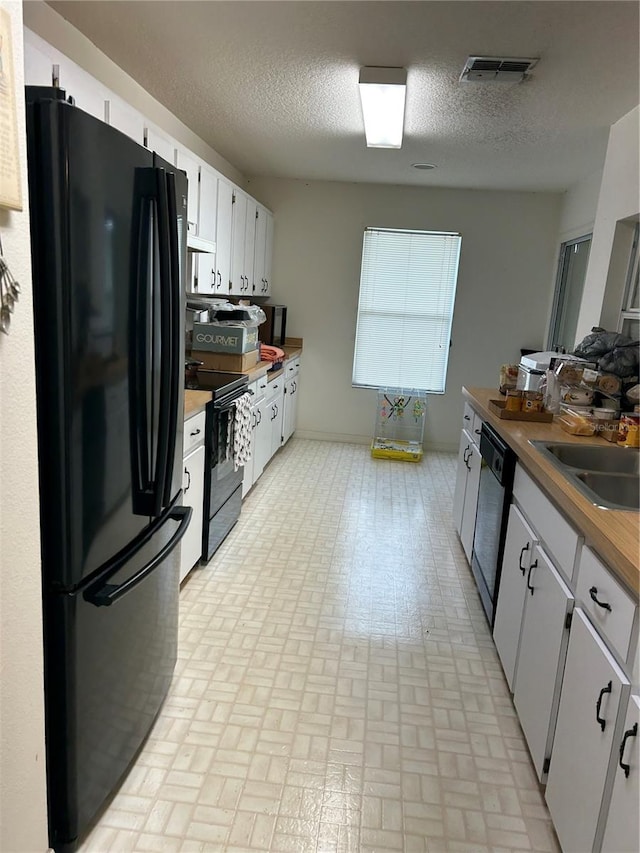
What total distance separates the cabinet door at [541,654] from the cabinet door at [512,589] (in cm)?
7

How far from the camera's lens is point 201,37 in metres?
2.51

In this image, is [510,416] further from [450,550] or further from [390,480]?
[390,480]

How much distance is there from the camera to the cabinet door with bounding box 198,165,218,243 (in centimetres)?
346

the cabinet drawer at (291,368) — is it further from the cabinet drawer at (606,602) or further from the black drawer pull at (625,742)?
the black drawer pull at (625,742)

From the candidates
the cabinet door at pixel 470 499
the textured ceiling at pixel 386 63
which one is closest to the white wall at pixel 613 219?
the textured ceiling at pixel 386 63

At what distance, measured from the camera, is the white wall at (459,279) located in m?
5.39

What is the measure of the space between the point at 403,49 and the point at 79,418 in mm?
2204

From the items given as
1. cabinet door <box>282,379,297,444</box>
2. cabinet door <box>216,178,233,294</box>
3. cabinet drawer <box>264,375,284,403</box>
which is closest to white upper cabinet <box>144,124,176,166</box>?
cabinet door <box>216,178,233,294</box>

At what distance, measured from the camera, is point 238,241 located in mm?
4375

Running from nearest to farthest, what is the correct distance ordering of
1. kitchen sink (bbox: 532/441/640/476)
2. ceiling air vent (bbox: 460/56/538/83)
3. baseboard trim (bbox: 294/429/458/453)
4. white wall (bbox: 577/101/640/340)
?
kitchen sink (bbox: 532/441/640/476)
ceiling air vent (bbox: 460/56/538/83)
white wall (bbox: 577/101/640/340)
baseboard trim (bbox: 294/429/458/453)

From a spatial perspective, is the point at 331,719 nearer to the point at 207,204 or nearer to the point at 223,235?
the point at 207,204

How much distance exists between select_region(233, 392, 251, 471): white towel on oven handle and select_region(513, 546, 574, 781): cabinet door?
1.77 meters

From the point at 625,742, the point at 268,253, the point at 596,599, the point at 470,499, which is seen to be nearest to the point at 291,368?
the point at 268,253

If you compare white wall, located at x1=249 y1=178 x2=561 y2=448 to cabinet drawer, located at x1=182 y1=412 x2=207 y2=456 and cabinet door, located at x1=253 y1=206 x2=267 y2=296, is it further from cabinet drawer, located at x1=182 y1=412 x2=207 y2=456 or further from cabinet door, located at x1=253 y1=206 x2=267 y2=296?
cabinet drawer, located at x1=182 y1=412 x2=207 y2=456
